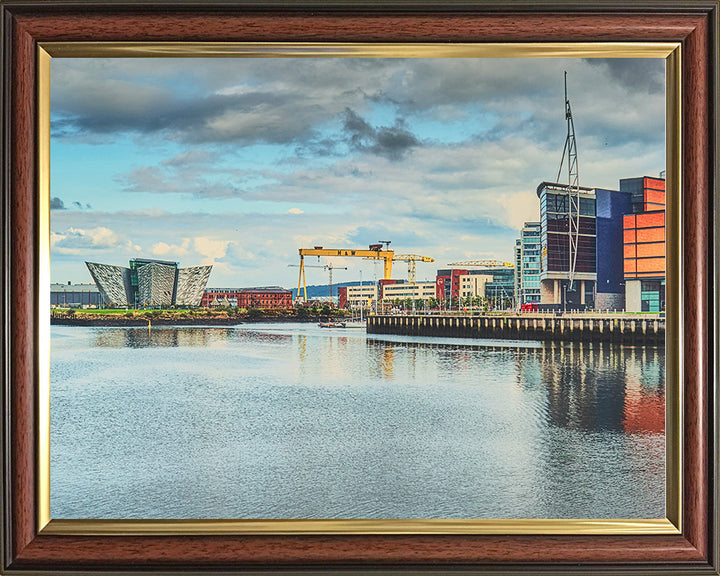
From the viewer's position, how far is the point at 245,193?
206 centimetres

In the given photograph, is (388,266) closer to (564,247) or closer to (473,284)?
(473,284)

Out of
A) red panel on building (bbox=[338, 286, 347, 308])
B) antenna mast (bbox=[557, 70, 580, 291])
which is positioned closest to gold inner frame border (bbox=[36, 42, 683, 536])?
antenna mast (bbox=[557, 70, 580, 291])

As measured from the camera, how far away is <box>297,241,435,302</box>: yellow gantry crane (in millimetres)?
2068

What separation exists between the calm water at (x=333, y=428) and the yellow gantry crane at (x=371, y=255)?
11.8 inches

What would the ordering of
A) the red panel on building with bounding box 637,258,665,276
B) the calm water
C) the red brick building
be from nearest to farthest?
the red panel on building with bounding box 637,258,665,276
the calm water
the red brick building

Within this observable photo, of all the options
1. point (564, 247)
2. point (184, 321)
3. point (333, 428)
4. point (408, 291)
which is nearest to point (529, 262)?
point (564, 247)

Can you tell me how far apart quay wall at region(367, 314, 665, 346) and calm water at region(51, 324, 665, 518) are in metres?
0.07

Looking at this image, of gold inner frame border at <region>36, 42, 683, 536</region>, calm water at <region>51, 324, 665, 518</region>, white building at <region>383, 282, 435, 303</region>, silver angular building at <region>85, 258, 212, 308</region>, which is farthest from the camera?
white building at <region>383, 282, 435, 303</region>

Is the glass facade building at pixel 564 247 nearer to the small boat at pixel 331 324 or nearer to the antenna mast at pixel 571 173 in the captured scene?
the antenna mast at pixel 571 173

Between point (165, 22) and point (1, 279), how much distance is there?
0.71 metres

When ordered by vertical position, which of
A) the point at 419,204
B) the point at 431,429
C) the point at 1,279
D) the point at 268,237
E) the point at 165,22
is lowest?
the point at 431,429

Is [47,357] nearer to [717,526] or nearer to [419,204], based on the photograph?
[419,204]

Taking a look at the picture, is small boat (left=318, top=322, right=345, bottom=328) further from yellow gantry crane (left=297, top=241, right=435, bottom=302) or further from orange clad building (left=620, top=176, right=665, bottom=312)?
orange clad building (left=620, top=176, right=665, bottom=312)

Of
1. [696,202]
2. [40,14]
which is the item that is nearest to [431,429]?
[696,202]
